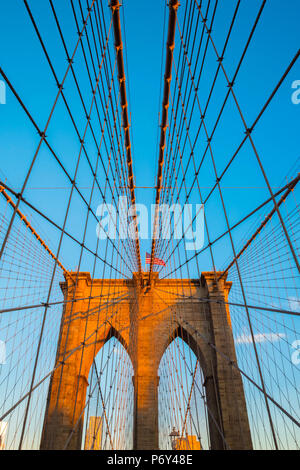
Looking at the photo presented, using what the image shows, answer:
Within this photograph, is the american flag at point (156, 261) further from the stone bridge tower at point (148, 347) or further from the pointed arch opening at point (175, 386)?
the pointed arch opening at point (175, 386)

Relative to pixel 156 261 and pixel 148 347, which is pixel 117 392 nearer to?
pixel 148 347

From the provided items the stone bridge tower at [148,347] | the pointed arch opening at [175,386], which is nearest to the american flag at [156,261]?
the stone bridge tower at [148,347]

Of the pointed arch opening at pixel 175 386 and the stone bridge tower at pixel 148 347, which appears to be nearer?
the stone bridge tower at pixel 148 347

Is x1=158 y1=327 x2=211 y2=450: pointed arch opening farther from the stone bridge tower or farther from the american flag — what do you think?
the american flag

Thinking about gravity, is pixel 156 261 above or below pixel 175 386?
above

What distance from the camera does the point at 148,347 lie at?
13141 mm

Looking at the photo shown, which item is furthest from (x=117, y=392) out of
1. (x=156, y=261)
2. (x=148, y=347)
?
(x=156, y=261)

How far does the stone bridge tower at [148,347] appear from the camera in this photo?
10930 millimetres

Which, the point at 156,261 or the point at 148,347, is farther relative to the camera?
the point at 156,261

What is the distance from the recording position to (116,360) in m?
12.3

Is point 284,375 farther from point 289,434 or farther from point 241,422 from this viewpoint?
point 241,422
